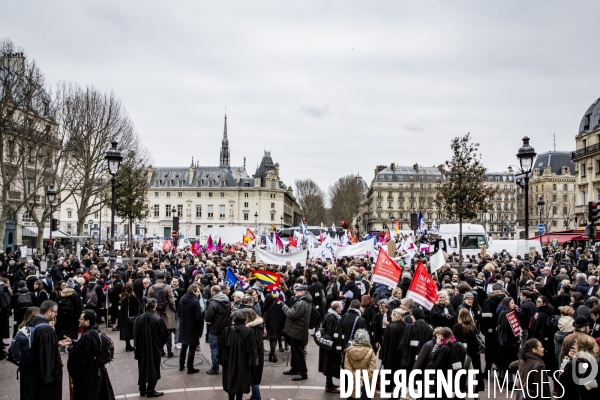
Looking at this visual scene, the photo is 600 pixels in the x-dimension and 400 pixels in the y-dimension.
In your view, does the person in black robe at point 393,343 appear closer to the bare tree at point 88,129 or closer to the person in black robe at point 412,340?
the person in black robe at point 412,340

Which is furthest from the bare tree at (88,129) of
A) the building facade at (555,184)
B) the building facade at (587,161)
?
the building facade at (555,184)

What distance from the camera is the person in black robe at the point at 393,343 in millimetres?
7762

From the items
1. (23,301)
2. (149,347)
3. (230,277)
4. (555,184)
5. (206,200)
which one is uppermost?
(555,184)

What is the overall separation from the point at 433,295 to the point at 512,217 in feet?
352

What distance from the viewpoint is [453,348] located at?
21.0 ft

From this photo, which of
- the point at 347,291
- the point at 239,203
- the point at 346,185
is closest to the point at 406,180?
the point at 346,185

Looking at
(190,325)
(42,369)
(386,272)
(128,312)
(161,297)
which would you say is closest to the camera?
(42,369)

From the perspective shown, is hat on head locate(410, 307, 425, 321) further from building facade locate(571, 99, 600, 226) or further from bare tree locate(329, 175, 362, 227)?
bare tree locate(329, 175, 362, 227)

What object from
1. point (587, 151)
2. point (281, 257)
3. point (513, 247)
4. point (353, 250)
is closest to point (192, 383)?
point (281, 257)

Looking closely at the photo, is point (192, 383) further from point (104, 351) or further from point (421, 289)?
point (421, 289)

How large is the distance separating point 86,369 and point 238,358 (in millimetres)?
2061

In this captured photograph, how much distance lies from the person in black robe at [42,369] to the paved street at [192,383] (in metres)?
1.83

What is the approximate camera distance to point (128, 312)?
11328 mm

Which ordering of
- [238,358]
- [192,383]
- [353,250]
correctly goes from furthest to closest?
[353,250] < [192,383] < [238,358]
